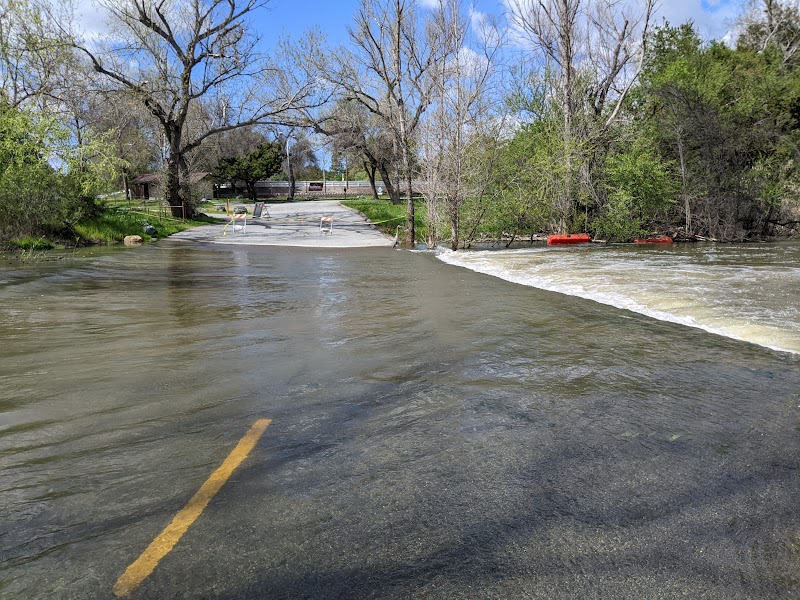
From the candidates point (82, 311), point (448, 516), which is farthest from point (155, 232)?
point (448, 516)

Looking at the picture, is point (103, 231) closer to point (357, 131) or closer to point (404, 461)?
point (357, 131)

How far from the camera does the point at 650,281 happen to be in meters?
12.0

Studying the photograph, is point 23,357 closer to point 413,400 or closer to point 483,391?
point 413,400

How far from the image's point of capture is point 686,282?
11.7 meters

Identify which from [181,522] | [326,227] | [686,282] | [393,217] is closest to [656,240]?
[686,282]

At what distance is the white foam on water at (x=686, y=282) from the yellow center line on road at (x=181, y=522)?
5.68m

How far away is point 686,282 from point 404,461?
10330mm

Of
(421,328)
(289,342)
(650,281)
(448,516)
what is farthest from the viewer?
(650,281)

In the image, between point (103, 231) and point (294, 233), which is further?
point (294, 233)

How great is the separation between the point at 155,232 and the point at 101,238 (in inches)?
157

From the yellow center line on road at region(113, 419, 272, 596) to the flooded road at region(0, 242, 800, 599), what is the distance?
0.05 meters

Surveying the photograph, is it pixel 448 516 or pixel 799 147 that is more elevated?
pixel 799 147

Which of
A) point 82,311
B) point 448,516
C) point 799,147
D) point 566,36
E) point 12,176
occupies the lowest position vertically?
point 448,516

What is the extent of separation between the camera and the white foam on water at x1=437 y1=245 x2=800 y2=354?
25.0 feet
